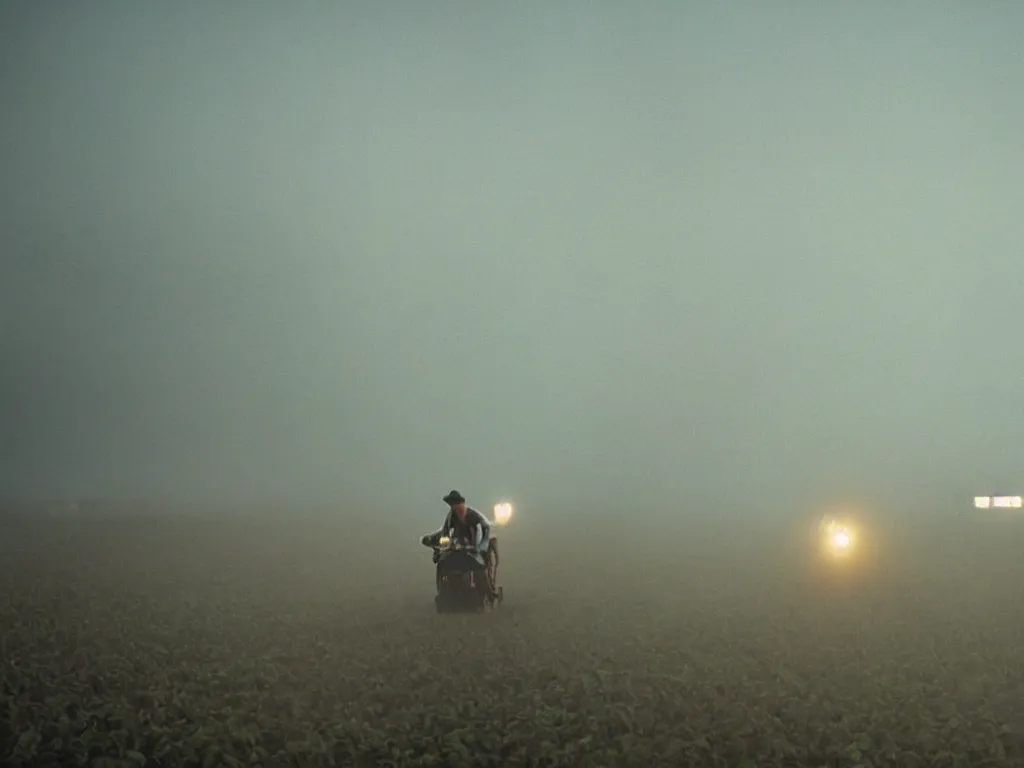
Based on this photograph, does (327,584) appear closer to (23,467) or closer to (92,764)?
(92,764)

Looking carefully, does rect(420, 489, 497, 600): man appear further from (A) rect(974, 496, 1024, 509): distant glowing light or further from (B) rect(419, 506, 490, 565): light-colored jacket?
(A) rect(974, 496, 1024, 509): distant glowing light

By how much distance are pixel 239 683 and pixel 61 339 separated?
475ft

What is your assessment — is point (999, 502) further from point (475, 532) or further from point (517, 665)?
point (517, 665)

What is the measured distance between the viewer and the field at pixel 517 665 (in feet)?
42.3

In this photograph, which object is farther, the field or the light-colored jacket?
the light-colored jacket

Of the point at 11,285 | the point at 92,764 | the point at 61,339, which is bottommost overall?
the point at 92,764

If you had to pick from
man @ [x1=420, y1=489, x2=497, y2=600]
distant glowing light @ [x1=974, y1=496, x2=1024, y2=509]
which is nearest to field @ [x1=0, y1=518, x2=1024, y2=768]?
man @ [x1=420, y1=489, x2=497, y2=600]

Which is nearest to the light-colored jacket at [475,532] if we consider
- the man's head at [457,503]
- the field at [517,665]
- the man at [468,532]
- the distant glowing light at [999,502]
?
the man at [468,532]

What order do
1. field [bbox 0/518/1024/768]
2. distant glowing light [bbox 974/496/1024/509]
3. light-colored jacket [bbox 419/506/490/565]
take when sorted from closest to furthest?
field [bbox 0/518/1024/768], light-colored jacket [bbox 419/506/490/565], distant glowing light [bbox 974/496/1024/509]

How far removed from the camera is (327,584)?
2970cm

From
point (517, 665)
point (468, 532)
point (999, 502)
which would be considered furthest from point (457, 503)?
point (999, 502)

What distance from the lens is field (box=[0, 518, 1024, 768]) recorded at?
12.9 metres

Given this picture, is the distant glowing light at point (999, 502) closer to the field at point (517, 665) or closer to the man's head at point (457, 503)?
the field at point (517, 665)

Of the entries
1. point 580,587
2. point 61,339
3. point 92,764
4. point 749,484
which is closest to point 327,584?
point 580,587
